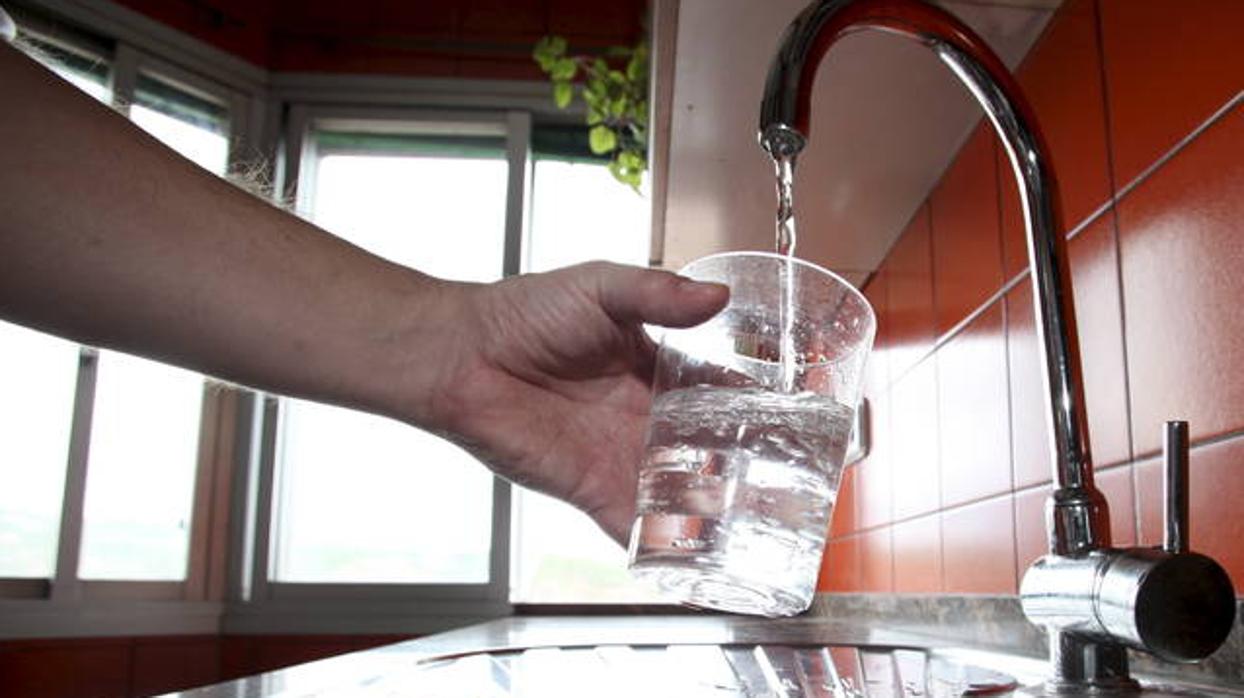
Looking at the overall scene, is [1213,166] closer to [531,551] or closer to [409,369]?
[409,369]

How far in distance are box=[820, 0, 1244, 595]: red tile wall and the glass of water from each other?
0.27 m

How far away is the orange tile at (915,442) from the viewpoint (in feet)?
4.77

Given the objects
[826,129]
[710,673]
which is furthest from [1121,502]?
[826,129]

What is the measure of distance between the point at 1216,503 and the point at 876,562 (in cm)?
107

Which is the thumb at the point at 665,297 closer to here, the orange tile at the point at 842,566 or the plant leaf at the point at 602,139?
the orange tile at the point at 842,566

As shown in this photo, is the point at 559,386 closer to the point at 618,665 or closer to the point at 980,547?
the point at 618,665

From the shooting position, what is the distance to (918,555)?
1.53m

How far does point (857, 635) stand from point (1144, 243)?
649 mm

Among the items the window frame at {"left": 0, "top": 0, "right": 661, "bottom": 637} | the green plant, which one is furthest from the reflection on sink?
the window frame at {"left": 0, "top": 0, "right": 661, "bottom": 637}

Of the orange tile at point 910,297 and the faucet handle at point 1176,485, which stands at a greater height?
the orange tile at point 910,297

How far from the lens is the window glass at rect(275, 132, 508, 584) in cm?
285

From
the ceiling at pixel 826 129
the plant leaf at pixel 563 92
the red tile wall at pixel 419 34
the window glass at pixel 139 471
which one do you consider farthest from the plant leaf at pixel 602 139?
the window glass at pixel 139 471

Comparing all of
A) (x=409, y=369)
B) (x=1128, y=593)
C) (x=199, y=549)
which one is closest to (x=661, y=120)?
(x=409, y=369)

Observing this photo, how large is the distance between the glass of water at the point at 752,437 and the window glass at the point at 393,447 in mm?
2214
